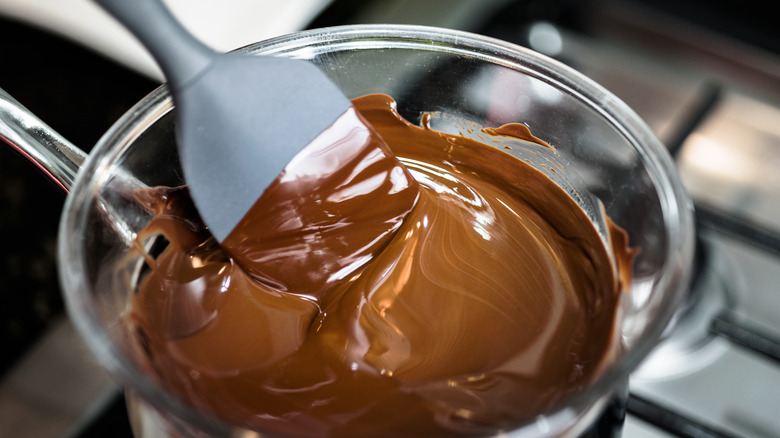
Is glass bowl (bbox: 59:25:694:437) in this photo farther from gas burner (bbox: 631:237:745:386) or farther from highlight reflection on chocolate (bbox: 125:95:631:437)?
gas burner (bbox: 631:237:745:386)

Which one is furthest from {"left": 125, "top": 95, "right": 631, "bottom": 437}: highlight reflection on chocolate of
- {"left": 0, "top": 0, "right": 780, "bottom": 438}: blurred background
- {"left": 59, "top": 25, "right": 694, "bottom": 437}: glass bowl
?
{"left": 0, "top": 0, "right": 780, "bottom": 438}: blurred background

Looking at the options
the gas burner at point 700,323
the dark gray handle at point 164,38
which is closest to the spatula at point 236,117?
the dark gray handle at point 164,38

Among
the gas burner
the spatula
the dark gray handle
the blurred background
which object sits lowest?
the gas burner


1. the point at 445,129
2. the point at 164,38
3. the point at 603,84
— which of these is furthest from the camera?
the point at 603,84

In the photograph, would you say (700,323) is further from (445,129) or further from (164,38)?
(164,38)

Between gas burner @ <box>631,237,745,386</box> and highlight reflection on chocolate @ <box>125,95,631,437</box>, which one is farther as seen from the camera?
gas burner @ <box>631,237,745,386</box>

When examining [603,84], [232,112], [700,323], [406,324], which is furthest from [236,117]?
[603,84]

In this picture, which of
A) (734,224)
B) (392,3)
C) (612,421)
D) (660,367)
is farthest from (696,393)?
(392,3)
